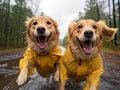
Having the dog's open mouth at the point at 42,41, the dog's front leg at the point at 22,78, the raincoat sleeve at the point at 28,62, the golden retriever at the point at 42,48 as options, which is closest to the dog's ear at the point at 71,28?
the golden retriever at the point at 42,48

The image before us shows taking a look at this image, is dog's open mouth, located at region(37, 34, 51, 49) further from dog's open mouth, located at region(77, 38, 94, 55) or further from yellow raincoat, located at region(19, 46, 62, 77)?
dog's open mouth, located at region(77, 38, 94, 55)

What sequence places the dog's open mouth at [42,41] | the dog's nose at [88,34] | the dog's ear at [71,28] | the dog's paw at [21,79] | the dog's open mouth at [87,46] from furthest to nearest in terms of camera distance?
the dog's open mouth at [42,41] < the dog's ear at [71,28] < the dog's paw at [21,79] < the dog's open mouth at [87,46] < the dog's nose at [88,34]

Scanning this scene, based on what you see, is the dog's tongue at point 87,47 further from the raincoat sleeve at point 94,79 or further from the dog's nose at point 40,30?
the dog's nose at point 40,30

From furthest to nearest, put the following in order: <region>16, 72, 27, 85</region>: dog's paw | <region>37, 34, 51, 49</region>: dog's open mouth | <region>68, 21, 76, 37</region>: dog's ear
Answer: <region>37, 34, 51, 49</region>: dog's open mouth < <region>68, 21, 76, 37</region>: dog's ear < <region>16, 72, 27, 85</region>: dog's paw

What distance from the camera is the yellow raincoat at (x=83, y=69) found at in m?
6.13

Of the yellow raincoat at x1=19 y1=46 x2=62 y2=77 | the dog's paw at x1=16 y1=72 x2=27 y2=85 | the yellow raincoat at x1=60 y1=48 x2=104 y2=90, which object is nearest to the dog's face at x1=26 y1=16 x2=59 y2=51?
the yellow raincoat at x1=19 y1=46 x2=62 y2=77

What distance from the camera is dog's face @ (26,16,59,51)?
21.5ft

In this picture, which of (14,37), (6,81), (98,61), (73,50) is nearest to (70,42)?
(73,50)

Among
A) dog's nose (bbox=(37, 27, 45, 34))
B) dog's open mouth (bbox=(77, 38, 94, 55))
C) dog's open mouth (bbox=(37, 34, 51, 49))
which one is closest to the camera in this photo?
dog's open mouth (bbox=(77, 38, 94, 55))

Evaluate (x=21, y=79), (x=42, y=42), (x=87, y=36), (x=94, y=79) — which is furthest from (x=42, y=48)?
(x=94, y=79)

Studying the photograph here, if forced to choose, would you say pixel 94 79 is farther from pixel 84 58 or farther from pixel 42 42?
pixel 42 42

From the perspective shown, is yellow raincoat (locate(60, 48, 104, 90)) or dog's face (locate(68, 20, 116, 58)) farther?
yellow raincoat (locate(60, 48, 104, 90))

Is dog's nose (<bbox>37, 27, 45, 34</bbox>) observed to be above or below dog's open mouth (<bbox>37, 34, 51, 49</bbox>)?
above

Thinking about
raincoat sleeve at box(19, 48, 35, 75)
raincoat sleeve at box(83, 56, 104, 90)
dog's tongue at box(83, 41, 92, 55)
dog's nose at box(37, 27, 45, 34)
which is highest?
dog's nose at box(37, 27, 45, 34)
